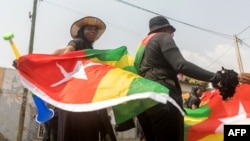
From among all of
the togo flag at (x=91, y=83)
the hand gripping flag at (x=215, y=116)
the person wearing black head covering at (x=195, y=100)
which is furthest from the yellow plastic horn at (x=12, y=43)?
the person wearing black head covering at (x=195, y=100)

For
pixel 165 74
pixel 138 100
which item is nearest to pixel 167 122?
pixel 138 100

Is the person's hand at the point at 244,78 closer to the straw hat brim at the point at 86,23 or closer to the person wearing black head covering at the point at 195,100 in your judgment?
the straw hat brim at the point at 86,23

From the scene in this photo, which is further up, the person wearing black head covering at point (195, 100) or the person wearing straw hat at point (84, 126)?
the person wearing black head covering at point (195, 100)

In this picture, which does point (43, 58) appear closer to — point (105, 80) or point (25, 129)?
point (105, 80)

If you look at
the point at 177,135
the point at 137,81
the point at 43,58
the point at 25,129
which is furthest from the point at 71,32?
the point at 25,129

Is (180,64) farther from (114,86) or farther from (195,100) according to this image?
(195,100)

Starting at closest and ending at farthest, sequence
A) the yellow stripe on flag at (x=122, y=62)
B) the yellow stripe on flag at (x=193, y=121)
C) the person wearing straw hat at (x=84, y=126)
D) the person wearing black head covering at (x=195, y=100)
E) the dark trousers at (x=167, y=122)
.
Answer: the dark trousers at (x=167, y=122) < the person wearing straw hat at (x=84, y=126) < the yellow stripe on flag at (x=122, y=62) < the yellow stripe on flag at (x=193, y=121) < the person wearing black head covering at (x=195, y=100)

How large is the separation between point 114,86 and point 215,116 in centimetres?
184

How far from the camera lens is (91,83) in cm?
316

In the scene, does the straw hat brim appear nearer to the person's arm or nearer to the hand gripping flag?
the person's arm

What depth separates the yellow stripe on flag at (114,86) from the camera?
114 inches

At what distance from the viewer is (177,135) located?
2.82 m

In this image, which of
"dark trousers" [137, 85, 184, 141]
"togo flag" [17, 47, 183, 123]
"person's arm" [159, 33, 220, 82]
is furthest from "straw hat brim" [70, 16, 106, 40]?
"dark trousers" [137, 85, 184, 141]

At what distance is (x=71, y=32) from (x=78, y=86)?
1.19 m
